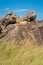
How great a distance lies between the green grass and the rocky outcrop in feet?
4.54

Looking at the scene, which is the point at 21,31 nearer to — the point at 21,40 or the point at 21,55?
the point at 21,40

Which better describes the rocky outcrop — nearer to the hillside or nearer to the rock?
the hillside

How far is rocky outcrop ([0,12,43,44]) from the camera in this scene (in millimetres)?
28938

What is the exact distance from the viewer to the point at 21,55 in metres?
25.8

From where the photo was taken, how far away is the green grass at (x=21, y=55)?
23.9 m

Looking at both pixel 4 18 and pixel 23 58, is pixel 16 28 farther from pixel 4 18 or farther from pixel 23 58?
pixel 23 58

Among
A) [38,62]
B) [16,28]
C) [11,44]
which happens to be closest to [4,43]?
[11,44]

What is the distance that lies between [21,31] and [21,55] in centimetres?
516

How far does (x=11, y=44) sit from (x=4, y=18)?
24.6 ft

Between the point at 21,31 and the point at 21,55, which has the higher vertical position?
the point at 21,31

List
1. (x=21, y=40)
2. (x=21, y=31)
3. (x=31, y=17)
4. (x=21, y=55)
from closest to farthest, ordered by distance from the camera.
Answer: (x=21, y=55) → (x=21, y=40) → (x=21, y=31) → (x=31, y=17)

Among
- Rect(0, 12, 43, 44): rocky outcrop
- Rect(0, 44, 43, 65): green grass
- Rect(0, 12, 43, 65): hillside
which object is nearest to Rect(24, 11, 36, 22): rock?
Rect(0, 12, 43, 65): hillside

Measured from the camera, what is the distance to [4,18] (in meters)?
34.8

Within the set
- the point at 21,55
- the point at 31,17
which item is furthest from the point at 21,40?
the point at 31,17
